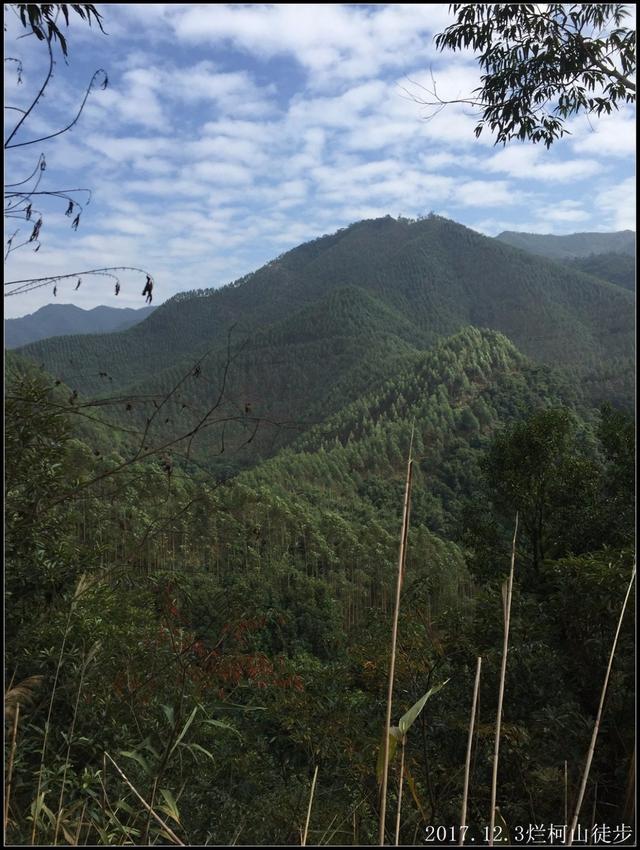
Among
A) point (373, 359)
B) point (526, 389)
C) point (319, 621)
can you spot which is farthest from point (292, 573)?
point (373, 359)

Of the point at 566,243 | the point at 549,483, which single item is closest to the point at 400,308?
the point at 566,243

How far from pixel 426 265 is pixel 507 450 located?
96.5 m

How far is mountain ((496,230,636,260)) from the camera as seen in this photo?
124 meters

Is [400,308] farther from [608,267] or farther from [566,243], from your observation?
[566,243]

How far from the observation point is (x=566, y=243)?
137 meters

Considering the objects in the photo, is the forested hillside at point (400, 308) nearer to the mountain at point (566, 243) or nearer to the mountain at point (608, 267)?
the mountain at point (608, 267)

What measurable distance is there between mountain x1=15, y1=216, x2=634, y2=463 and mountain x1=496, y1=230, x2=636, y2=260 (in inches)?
1306

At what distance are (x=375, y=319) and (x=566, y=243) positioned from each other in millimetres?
84602

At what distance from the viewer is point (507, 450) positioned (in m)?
5.02

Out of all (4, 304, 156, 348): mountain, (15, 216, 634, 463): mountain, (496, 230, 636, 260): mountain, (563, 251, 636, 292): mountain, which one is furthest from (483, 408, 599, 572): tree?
(496, 230, 636, 260): mountain

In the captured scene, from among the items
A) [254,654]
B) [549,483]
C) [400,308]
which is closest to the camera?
[549,483]

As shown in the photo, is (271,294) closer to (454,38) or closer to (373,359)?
(373,359)

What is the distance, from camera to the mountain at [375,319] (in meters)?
54.5

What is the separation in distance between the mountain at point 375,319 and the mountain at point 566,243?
109ft
